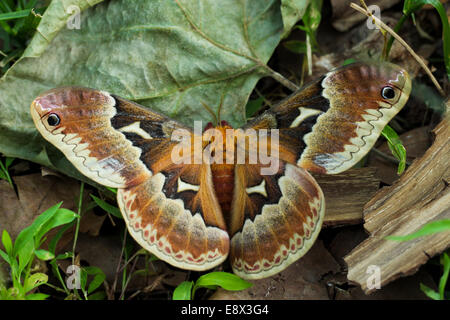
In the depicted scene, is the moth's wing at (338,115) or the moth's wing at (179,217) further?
the moth's wing at (179,217)

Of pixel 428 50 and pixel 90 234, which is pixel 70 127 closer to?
pixel 90 234

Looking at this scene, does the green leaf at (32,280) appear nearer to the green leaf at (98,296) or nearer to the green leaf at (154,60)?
the green leaf at (98,296)

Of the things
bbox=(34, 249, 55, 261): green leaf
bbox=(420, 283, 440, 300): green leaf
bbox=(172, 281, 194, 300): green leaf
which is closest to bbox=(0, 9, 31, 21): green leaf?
bbox=(34, 249, 55, 261): green leaf

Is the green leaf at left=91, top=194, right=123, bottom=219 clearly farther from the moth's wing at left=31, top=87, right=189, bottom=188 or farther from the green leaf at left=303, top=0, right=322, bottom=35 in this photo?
the green leaf at left=303, top=0, right=322, bottom=35

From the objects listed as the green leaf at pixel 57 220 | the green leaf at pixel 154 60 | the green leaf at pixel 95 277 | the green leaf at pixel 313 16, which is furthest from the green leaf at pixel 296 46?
the green leaf at pixel 95 277

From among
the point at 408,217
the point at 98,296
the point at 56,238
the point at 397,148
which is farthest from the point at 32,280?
the point at 397,148
